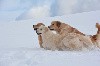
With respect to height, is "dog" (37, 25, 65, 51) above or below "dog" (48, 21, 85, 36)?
below

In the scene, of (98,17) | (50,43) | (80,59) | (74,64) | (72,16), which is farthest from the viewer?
(72,16)

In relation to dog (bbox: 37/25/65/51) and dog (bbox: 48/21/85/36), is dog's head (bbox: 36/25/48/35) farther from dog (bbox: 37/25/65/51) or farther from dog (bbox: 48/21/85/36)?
dog (bbox: 48/21/85/36)

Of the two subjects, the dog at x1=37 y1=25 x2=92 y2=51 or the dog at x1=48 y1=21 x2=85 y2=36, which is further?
the dog at x1=48 y1=21 x2=85 y2=36

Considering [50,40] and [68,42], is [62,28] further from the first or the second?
[68,42]

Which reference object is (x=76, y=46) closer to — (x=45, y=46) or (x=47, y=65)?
(x=45, y=46)

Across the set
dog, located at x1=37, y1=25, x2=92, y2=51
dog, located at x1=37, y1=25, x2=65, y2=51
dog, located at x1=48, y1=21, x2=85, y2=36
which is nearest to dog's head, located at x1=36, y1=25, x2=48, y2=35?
dog, located at x1=37, y1=25, x2=65, y2=51

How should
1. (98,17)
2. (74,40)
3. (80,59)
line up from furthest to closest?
(98,17) → (74,40) → (80,59)

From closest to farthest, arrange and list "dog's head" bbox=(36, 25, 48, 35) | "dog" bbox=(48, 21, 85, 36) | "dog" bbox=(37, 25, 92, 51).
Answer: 1. "dog" bbox=(37, 25, 92, 51)
2. "dog" bbox=(48, 21, 85, 36)
3. "dog's head" bbox=(36, 25, 48, 35)

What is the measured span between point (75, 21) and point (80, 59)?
774 inches

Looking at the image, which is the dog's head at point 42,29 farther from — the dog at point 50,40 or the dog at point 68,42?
the dog at point 68,42

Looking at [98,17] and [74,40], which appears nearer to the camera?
[74,40]

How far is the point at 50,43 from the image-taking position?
990 centimetres

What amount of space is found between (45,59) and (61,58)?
1.21 ft

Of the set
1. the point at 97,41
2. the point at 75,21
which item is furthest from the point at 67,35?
the point at 75,21
